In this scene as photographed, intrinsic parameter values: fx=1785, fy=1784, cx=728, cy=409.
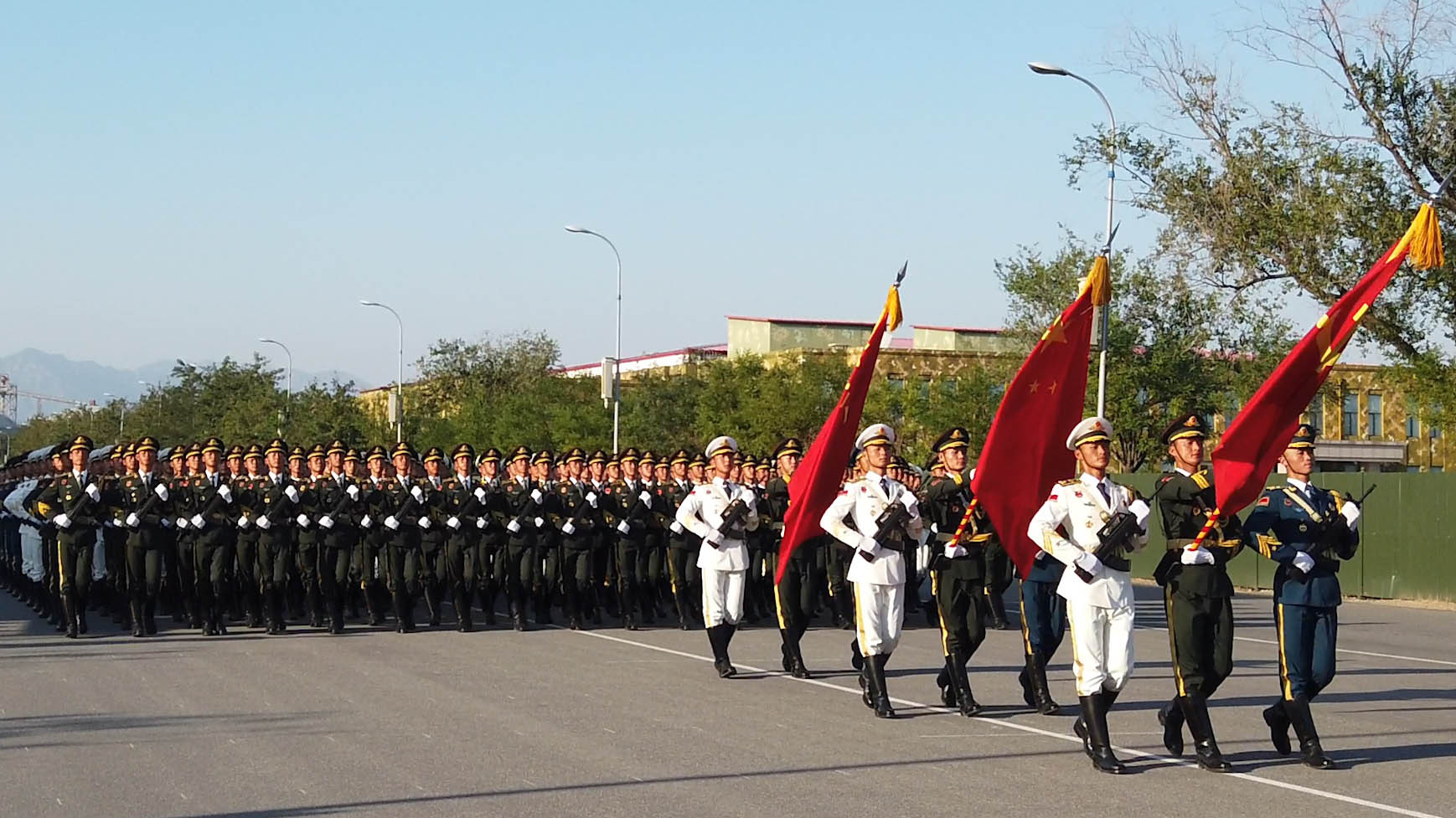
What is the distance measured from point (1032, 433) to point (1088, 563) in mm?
1973

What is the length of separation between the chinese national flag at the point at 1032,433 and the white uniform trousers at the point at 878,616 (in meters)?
0.87

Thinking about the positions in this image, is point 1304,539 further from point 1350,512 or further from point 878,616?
point 878,616

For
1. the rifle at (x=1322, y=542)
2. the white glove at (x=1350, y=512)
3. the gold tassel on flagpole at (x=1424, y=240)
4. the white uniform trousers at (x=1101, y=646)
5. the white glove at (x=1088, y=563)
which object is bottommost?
the white uniform trousers at (x=1101, y=646)

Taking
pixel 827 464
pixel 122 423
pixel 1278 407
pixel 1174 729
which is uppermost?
pixel 122 423

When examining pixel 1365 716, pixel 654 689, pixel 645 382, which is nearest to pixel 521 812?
pixel 654 689

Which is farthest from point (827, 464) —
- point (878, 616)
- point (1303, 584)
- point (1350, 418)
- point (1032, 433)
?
point (1350, 418)

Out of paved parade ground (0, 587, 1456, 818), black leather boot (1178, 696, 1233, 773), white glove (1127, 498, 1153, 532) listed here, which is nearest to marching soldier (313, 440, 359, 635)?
paved parade ground (0, 587, 1456, 818)

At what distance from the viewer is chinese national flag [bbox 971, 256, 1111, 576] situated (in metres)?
11.5

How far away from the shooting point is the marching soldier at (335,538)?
723 inches

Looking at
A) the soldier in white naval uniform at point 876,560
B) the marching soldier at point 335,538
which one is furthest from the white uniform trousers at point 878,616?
the marching soldier at point 335,538

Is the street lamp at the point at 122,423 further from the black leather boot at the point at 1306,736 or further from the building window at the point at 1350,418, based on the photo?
the black leather boot at the point at 1306,736

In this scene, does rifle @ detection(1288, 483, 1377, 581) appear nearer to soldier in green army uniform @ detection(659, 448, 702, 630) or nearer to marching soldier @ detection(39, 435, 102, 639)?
soldier in green army uniform @ detection(659, 448, 702, 630)

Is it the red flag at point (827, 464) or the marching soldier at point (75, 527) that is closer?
the red flag at point (827, 464)

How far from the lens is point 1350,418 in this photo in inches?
2820
